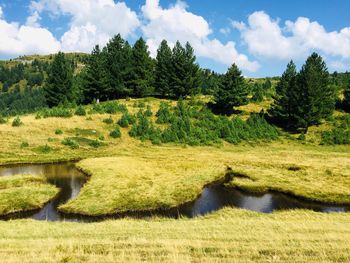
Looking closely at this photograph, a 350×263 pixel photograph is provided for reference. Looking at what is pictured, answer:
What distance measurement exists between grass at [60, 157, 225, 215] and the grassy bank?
5.77 m

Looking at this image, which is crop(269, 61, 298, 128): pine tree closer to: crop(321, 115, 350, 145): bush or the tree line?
the tree line

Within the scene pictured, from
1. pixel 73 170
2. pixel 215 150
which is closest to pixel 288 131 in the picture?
pixel 215 150

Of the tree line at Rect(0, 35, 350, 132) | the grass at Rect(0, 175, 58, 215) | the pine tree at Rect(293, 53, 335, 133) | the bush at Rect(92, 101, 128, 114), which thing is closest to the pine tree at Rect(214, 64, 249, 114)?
the tree line at Rect(0, 35, 350, 132)

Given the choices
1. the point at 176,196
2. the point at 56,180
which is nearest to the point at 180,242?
the point at 176,196

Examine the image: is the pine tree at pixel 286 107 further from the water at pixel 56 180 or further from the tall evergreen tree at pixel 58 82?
the tall evergreen tree at pixel 58 82

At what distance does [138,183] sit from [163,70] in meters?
50.8

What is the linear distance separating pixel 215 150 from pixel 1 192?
32617 millimetres

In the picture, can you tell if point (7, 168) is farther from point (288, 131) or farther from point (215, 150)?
point (288, 131)

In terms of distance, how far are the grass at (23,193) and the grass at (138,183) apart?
272 centimetres

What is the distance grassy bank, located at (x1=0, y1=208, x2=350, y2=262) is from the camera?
12.4m

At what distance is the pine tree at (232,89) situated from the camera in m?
67.2

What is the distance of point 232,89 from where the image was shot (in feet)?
221

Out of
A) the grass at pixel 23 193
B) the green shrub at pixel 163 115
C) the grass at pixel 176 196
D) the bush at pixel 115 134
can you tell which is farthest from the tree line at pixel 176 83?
the grass at pixel 23 193

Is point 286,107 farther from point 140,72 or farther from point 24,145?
point 24,145
